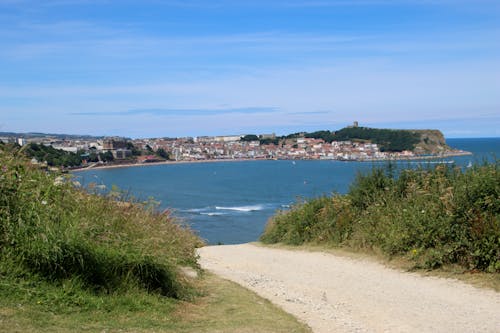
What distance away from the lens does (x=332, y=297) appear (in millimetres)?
9883

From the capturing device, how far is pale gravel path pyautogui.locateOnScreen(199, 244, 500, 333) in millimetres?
8078

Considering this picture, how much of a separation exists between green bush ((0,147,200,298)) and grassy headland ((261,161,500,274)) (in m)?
5.41

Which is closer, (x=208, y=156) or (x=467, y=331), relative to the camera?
(x=467, y=331)

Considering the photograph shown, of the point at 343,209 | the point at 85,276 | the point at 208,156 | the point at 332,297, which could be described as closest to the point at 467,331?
the point at 332,297

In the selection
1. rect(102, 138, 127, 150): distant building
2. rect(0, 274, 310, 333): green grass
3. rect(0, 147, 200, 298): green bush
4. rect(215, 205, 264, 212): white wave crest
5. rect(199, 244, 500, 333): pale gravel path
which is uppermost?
rect(102, 138, 127, 150): distant building

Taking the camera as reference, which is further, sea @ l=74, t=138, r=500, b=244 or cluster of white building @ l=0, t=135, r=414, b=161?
cluster of white building @ l=0, t=135, r=414, b=161

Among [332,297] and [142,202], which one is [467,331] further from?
[142,202]

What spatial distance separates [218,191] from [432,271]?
63.6m

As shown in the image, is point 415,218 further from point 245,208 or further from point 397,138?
point 397,138

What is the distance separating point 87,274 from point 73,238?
0.50 m

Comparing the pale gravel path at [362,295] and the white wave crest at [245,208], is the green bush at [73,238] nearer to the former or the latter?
the pale gravel path at [362,295]

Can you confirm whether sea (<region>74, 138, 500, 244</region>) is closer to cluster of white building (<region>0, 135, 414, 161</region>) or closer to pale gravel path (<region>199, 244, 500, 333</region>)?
pale gravel path (<region>199, 244, 500, 333</region>)

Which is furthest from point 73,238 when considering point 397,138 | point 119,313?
point 397,138

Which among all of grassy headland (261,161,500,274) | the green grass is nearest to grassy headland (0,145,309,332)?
the green grass
